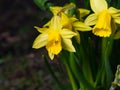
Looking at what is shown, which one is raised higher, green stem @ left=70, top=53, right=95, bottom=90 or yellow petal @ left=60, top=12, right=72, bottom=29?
yellow petal @ left=60, top=12, right=72, bottom=29

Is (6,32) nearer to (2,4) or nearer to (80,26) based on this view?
(2,4)

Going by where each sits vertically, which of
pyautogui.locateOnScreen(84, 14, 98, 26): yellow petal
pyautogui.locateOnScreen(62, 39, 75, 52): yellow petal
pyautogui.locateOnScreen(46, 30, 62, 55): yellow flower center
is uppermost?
pyautogui.locateOnScreen(84, 14, 98, 26): yellow petal

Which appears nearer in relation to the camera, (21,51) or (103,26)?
(103,26)

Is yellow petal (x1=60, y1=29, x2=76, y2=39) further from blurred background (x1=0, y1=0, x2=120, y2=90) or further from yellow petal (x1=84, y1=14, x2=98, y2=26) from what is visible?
blurred background (x1=0, y1=0, x2=120, y2=90)

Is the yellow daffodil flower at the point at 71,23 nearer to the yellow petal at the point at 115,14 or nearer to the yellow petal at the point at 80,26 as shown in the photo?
the yellow petal at the point at 80,26

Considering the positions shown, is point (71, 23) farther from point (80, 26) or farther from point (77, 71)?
point (77, 71)

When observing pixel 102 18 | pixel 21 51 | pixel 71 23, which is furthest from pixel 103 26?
pixel 21 51

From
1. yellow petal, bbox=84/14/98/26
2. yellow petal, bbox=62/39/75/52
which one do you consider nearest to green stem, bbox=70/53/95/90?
yellow petal, bbox=62/39/75/52

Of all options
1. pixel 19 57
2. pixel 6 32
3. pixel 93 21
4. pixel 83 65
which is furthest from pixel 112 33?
pixel 6 32

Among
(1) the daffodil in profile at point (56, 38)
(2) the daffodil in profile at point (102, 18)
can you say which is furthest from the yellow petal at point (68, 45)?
(2) the daffodil in profile at point (102, 18)
